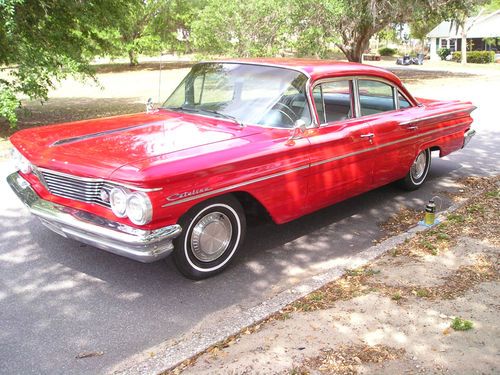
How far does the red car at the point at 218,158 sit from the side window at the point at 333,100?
0.01m

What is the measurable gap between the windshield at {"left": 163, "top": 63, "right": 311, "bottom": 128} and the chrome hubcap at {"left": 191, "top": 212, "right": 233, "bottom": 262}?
101cm

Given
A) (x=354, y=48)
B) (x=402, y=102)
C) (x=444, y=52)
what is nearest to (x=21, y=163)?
(x=402, y=102)

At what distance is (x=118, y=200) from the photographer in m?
3.56

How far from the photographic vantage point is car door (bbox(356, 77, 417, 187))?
533 cm

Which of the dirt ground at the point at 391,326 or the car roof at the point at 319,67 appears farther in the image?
the car roof at the point at 319,67

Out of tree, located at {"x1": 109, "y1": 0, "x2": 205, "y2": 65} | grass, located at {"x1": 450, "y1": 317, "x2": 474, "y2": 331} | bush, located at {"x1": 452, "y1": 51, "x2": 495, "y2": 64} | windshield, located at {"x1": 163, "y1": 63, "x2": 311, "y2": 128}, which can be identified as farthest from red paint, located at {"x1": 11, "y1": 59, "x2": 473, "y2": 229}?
bush, located at {"x1": 452, "y1": 51, "x2": 495, "y2": 64}

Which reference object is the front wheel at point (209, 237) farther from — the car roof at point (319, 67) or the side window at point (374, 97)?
the side window at point (374, 97)

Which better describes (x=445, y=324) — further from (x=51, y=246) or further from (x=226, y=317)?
(x=51, y=246)

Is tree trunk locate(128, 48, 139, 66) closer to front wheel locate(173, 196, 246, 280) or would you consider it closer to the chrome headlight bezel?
front wheel locate(173, 196, 246, 280)

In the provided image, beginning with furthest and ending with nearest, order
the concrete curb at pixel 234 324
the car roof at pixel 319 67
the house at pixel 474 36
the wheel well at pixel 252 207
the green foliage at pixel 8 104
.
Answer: the house at pixel 474 36 → the green foliage at pixel 8 104 → the car roof at pixel 319 67 → the wheel well at pixel 252 207 → the concrete curb at pixel 234 324

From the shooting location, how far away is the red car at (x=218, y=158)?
3.58 m

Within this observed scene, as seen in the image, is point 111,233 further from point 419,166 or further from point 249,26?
point 249,26

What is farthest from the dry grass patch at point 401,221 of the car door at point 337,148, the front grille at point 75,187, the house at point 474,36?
the house at point 474,36

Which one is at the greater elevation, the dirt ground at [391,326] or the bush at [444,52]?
the dirt ground at [391,326]
